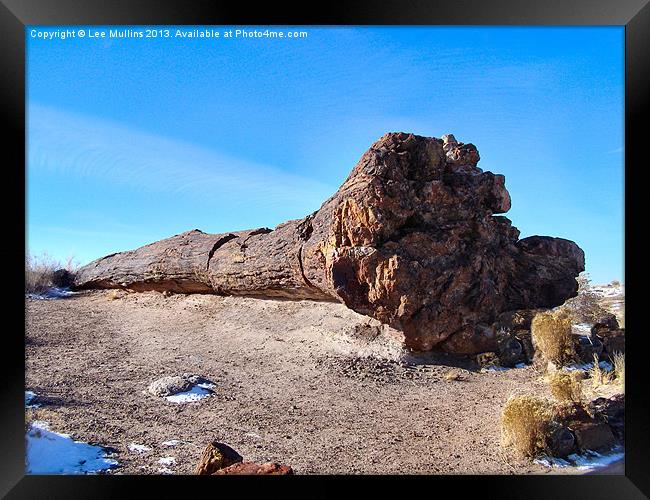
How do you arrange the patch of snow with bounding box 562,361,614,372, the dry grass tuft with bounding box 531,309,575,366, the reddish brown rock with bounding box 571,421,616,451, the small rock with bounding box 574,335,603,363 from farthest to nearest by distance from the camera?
1. the small rock with bounding box 574,335,603,363
2. the dry grass tuft with bounding box 531,309,575,366
3. the patch of snow with bounding box 562,361,614,372
4. the reddish brown rock with bounding box 571,421,616,451

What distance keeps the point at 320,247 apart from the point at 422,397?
269cm

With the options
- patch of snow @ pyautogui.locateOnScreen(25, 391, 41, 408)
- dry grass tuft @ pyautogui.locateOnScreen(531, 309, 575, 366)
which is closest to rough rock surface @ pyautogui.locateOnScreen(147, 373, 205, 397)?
patch of snow @ pyautogui.locateOnScreen(25, 391, 41, 408)

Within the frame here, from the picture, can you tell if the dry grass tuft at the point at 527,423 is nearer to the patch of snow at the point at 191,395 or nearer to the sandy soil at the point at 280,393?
the sandy soil at the point at 280,393

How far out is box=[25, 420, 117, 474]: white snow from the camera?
4660 mm

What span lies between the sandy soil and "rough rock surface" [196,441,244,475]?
583 millimetres

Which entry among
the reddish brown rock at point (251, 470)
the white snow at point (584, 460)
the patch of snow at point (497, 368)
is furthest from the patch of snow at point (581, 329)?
the reddish brown rock at point (251, 470)

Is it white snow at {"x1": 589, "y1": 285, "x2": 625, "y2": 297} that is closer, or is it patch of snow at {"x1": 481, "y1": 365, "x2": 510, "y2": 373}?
patch of snow at {"x1": 481, "y1": 365, "x2": 510, "y2": 373}

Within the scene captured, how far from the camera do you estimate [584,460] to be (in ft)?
15.1

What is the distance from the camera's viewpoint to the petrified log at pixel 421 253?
714cm

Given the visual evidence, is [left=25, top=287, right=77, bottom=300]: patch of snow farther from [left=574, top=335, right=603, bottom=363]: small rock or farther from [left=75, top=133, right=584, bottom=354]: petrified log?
[left=574, top=335, right=603, bottom=363]: small rock
